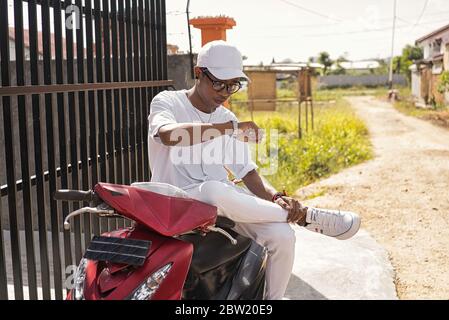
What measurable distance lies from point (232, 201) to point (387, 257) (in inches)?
116

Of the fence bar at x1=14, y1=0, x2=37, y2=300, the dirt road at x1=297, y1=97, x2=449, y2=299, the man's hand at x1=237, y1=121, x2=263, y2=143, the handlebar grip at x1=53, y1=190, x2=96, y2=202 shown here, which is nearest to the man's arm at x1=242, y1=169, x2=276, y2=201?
the man's hand at x1=237, y1=121, x2=263, y2=143

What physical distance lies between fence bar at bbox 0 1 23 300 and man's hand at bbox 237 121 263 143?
1.11m

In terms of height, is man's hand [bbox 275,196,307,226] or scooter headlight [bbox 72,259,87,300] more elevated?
man's hand [bbox 275,196,307,226]

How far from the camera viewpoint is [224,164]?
3221 mm

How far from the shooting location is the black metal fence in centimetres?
301

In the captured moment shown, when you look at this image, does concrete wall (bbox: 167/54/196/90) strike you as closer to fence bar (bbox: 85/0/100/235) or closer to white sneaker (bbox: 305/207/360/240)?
fence bar (bbox: 85/0/100/235)

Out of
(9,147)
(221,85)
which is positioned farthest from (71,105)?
(221,85)

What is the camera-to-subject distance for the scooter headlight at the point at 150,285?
6.59 feet

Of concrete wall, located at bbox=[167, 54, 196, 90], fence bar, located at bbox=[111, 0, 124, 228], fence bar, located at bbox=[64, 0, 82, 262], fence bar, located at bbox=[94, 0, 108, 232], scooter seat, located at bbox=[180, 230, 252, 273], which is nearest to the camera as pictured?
scooter seat, located at bbox=[180, 230, 252, 273]

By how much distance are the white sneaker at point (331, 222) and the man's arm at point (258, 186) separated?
1.38 ft

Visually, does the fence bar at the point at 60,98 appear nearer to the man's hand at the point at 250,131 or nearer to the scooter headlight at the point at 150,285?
the man's hand at the point at 250,131
